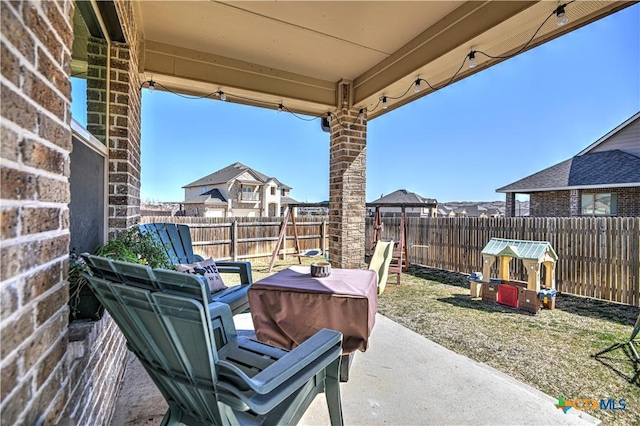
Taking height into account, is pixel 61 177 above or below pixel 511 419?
above

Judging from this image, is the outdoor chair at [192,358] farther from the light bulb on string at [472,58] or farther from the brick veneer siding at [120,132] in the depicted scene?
the light bulb on string at [472,58]

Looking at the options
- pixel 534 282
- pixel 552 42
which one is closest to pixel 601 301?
pixel 534 282

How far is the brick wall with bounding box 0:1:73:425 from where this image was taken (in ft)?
1.96

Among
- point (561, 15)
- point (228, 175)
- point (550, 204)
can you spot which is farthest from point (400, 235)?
point (228, 175)

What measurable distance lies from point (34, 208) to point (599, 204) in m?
13.2

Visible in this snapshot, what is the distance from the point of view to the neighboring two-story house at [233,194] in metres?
22.0

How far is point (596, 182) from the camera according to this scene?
926 cm

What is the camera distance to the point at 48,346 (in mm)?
778

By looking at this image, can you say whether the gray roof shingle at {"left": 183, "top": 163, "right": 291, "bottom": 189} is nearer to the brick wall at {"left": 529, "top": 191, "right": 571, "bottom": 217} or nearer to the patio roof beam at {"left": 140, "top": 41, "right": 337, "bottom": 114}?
the brick wall at {"left": 529, "top": 191, "right": 571, "bottom": 217}

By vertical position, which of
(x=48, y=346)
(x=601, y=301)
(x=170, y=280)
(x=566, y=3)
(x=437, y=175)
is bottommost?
(x=601, y=301)

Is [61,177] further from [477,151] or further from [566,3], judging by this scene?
[477,151]

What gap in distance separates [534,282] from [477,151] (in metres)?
18.4

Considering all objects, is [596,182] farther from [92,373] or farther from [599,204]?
[92,373]

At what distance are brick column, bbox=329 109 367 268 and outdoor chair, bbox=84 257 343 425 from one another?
2.80 m
